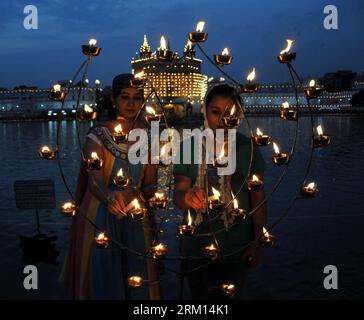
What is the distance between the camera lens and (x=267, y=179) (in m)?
11.5

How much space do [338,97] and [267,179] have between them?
139m

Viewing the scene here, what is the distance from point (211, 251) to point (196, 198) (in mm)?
333

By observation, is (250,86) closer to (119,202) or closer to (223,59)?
(223,59)

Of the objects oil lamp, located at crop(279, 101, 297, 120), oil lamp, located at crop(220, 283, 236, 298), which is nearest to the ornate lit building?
oil lamp, located at crop(279, 101, 297, 120)

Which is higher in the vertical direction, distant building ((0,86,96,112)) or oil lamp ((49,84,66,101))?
distant building ((0,86,96,112))

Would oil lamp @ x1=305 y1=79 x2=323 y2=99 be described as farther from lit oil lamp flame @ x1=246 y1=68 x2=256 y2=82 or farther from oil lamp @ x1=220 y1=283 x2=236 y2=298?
oil lamp @ x1=220 y1=283 x2=236 y2=298

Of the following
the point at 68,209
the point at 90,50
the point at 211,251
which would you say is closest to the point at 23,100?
the point at 68,209

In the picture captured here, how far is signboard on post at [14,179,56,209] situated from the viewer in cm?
607

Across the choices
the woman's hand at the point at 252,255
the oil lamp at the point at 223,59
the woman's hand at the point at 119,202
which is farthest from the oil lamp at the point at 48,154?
the woman's hand at the point at 252,255

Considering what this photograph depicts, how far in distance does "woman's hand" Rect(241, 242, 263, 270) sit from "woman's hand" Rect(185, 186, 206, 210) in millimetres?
485

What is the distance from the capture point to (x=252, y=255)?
109 inches

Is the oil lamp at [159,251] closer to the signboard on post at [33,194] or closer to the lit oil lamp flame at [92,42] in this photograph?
the lit oil lamp flame at [92,42]

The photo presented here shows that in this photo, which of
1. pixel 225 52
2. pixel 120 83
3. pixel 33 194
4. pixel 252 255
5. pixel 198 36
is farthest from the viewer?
pixel 33 194

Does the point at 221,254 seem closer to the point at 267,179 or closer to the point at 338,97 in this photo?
the point at 267,179
